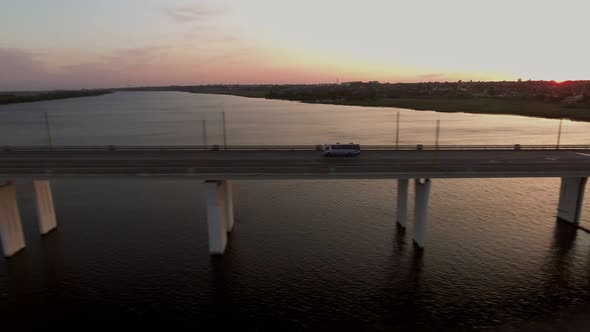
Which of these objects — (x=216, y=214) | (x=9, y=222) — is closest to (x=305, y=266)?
(x=216, y=214)

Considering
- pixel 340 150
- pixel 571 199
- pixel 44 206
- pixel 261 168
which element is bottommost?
pixel 571 199

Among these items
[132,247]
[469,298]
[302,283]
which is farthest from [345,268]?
[132,247]

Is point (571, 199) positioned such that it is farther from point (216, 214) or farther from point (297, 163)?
point (216, 214)

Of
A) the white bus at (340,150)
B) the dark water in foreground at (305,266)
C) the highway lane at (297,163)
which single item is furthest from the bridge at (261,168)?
the dark water in foreground at (305,266)

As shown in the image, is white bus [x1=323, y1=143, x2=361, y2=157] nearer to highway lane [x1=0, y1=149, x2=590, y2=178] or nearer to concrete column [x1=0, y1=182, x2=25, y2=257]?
highway lane [x1=0, y1=149, x2=590, y2=178]

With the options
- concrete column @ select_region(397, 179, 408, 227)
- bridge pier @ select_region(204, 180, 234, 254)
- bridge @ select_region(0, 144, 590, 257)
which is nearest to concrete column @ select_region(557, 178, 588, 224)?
bridge @ select_region(0, 144, 590, 257)

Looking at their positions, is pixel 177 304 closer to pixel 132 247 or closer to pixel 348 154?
pixel 132 247
